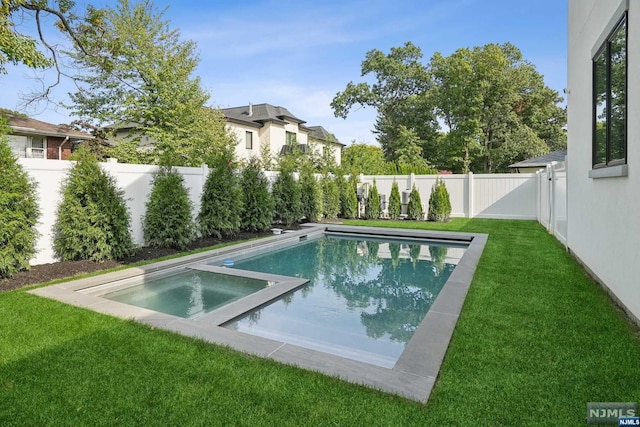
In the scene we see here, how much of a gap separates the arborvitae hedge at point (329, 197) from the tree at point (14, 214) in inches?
390

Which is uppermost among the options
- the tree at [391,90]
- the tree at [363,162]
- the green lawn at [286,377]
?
the tree at [391,90]

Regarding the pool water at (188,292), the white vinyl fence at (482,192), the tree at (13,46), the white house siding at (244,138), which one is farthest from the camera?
the white house siding at (244,138)

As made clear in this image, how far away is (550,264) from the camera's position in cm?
625

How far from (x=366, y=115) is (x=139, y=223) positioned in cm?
2852

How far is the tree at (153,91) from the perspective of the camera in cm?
1659

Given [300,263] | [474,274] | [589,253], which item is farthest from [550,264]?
[300,263]

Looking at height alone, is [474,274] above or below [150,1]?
below

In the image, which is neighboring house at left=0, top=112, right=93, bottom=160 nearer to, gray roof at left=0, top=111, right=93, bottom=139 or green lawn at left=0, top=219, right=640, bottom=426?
gray roof at left=0, top=111, right=93, bottom=139

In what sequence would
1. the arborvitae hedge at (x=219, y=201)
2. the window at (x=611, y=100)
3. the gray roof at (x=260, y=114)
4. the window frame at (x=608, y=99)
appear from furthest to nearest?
1. the gray roof at (x=260, y=114)
2. the arborvitae hedge at (x=219, y=201)
3. the window at (x=611, y=100)
4. the window frame at (x=608, y=99)

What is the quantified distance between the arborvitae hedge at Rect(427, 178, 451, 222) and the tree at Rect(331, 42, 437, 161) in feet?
57.6

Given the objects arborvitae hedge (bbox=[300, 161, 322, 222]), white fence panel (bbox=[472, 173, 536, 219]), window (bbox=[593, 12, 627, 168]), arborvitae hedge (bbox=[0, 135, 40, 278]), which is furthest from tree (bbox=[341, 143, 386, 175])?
arborvitae hedge (bbox=[0, 135, 40, 278])

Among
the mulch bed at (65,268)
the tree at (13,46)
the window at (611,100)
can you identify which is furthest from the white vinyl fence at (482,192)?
the tree at (13,46)

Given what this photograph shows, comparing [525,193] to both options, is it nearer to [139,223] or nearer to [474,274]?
[474,274]

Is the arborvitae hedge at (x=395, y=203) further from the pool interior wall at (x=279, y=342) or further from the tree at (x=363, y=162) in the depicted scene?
the pool interior wall at (x=279, y=342)
